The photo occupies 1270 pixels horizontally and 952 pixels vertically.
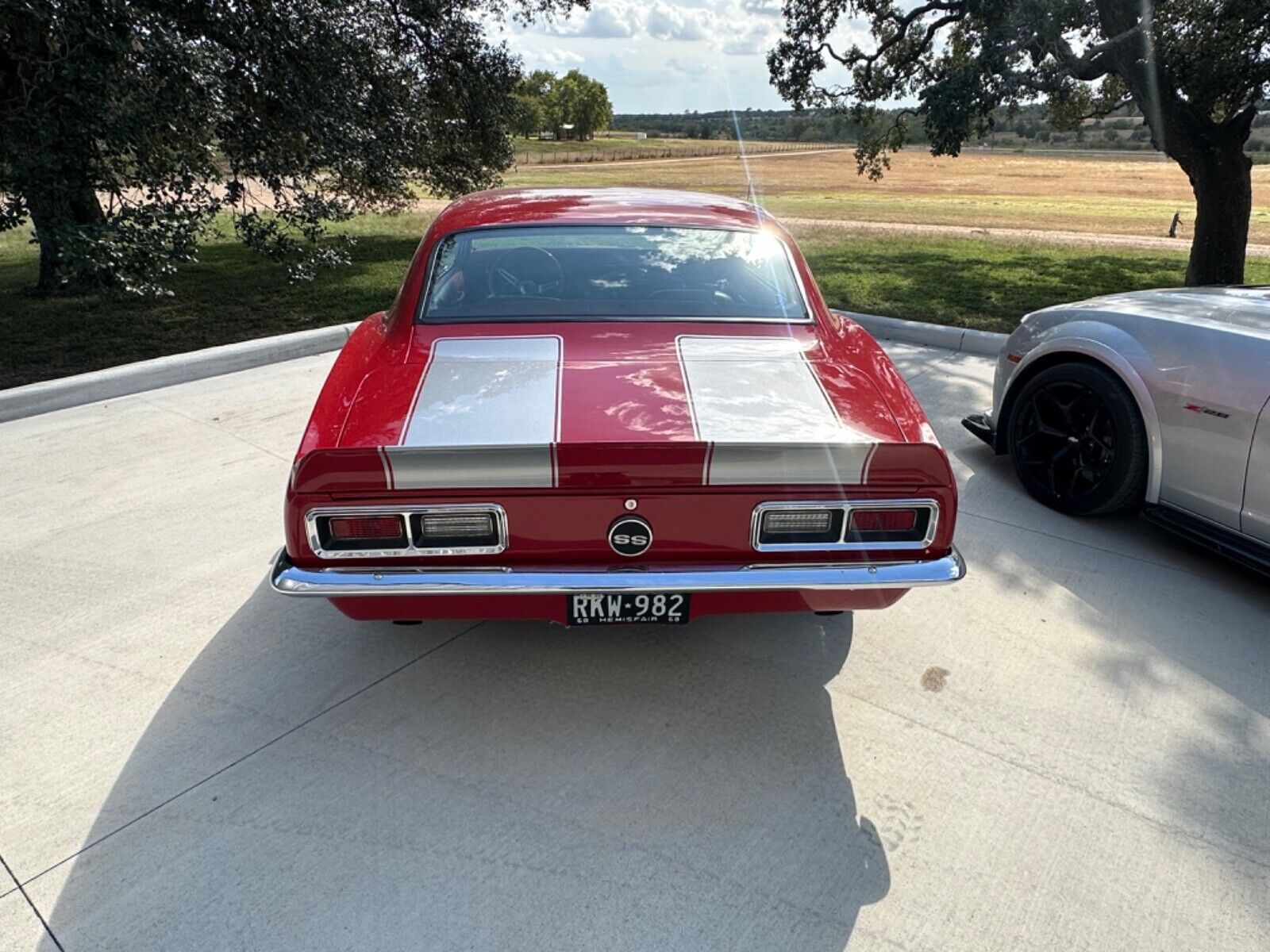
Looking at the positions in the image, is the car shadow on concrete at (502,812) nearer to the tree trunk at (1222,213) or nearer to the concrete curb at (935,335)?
the concrete curb at (935,335)

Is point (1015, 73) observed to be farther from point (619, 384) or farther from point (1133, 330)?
point (619, 384)

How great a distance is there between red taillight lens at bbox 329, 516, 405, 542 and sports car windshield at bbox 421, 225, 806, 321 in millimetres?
1115

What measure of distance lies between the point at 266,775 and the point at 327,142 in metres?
6.69

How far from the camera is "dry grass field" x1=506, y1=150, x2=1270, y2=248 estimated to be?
75.9ft

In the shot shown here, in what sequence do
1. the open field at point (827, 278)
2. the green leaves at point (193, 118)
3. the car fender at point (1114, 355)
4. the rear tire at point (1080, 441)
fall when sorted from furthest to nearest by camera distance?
the open field at point (827, 278) < the green leaves at point (193, 118) < the rear tire at point (1080, 441) < the car fender at point (1114, 355)

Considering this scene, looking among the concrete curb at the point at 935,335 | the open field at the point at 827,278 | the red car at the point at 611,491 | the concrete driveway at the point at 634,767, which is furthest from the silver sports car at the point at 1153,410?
the open field at the point at 827,278

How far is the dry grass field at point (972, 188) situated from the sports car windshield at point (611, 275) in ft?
37.8

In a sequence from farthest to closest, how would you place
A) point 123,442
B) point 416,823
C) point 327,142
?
point 327,142 → point 123,442 → point 416,823

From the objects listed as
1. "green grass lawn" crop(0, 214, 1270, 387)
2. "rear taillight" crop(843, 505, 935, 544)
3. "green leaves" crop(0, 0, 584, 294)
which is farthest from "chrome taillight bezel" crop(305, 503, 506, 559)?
"green grass lawn" crop(0, 214, 1270, 387)

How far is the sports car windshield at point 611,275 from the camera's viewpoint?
320cm

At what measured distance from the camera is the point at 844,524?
235 cm

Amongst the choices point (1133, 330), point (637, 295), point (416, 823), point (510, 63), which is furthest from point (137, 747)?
point (510, 63)

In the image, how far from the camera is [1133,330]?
12.4ft

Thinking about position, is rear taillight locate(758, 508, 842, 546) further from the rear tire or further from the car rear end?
the rear tire
